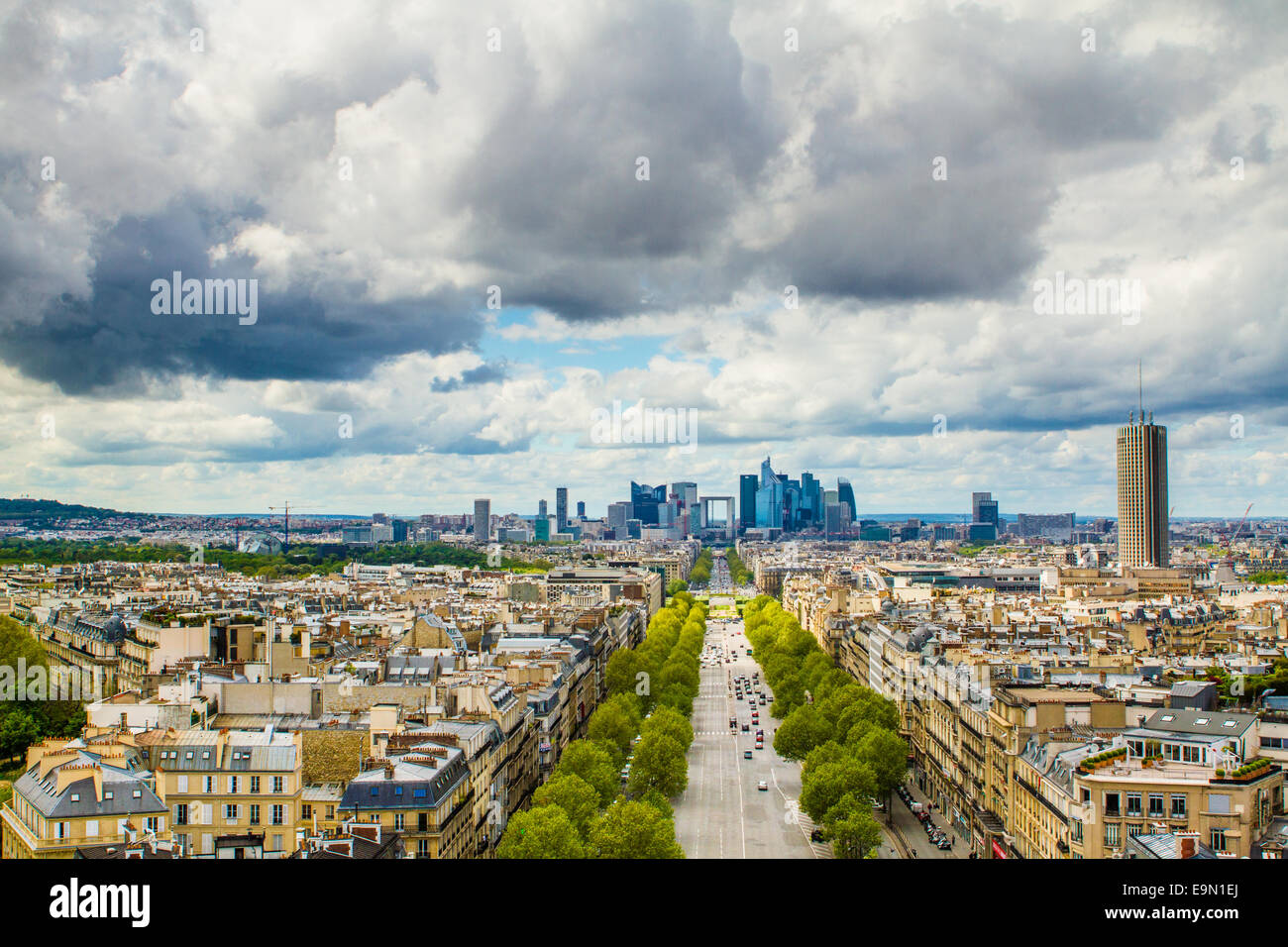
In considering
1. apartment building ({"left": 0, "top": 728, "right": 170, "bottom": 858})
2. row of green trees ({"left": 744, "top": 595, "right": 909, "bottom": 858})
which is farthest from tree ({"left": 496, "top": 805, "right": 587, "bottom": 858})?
row of green trees ({"left": 744, "top": 595, "right": 909, "bottom": 858})

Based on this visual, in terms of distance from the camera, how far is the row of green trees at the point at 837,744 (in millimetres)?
32969

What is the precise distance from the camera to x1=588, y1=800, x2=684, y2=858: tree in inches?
1099

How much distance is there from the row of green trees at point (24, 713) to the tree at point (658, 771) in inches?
777

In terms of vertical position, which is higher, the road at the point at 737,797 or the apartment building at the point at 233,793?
the apartment building at the point at 233,793

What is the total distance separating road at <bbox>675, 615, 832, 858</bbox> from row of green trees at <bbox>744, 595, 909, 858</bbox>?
112 centimetres

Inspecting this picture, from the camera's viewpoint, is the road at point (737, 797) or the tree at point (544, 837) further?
the road at point (737, 797)

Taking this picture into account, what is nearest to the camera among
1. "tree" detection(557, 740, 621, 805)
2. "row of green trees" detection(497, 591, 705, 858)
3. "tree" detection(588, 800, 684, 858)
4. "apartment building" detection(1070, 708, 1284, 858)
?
"apartment building" detection(1070, 708, 1284, 858)

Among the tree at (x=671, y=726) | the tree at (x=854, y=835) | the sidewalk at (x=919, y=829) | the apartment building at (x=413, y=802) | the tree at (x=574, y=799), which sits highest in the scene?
the apartment building at (x=413, y=802)

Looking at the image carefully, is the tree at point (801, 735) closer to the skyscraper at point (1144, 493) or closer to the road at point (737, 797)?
the road at point (737, 797)

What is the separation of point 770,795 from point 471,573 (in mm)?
83031

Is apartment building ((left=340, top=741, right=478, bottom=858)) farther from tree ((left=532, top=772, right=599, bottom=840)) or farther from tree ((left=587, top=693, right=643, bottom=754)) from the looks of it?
tree ((left=587, top=693, right=643, bottom=754))

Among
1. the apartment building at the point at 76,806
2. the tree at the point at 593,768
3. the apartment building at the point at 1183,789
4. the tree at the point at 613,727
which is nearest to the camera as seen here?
the apartment building at the point at 76,806

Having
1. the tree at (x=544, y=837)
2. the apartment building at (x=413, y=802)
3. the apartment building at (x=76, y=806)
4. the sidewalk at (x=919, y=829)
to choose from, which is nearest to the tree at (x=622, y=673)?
the sidewalk at (x=919, y=829)

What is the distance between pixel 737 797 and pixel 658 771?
3.72 m
